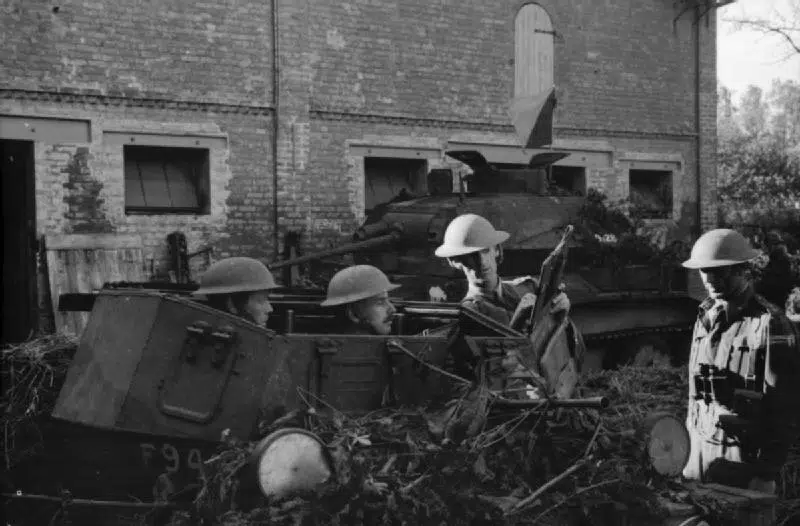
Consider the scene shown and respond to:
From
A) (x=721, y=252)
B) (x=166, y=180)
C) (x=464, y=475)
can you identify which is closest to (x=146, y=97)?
(x=166, y=180)

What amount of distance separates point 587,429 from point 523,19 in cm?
1382

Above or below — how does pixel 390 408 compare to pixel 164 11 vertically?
below

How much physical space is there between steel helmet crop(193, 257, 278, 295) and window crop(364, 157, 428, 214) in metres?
11.2

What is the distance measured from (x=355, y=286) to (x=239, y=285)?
2.10 feet

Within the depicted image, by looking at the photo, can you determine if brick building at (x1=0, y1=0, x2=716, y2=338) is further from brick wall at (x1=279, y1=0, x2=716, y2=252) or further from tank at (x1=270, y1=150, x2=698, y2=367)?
tank at (x1=270, y1=150, x2=698, y2=367)

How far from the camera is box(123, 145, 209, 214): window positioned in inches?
583

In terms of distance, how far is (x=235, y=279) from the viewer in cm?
541

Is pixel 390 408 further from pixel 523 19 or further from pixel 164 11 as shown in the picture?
pixel 523 19

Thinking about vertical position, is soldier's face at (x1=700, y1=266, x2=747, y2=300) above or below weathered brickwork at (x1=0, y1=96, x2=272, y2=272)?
below

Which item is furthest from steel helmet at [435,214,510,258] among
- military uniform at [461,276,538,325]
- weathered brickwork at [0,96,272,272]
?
weathered brickwork at [0,96,272,272]

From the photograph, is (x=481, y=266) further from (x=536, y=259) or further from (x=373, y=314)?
(x=536, y=259)

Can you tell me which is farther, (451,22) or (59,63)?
(451,22)

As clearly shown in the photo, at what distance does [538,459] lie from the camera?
189 inches

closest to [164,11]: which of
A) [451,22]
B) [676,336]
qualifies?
[451,22]
